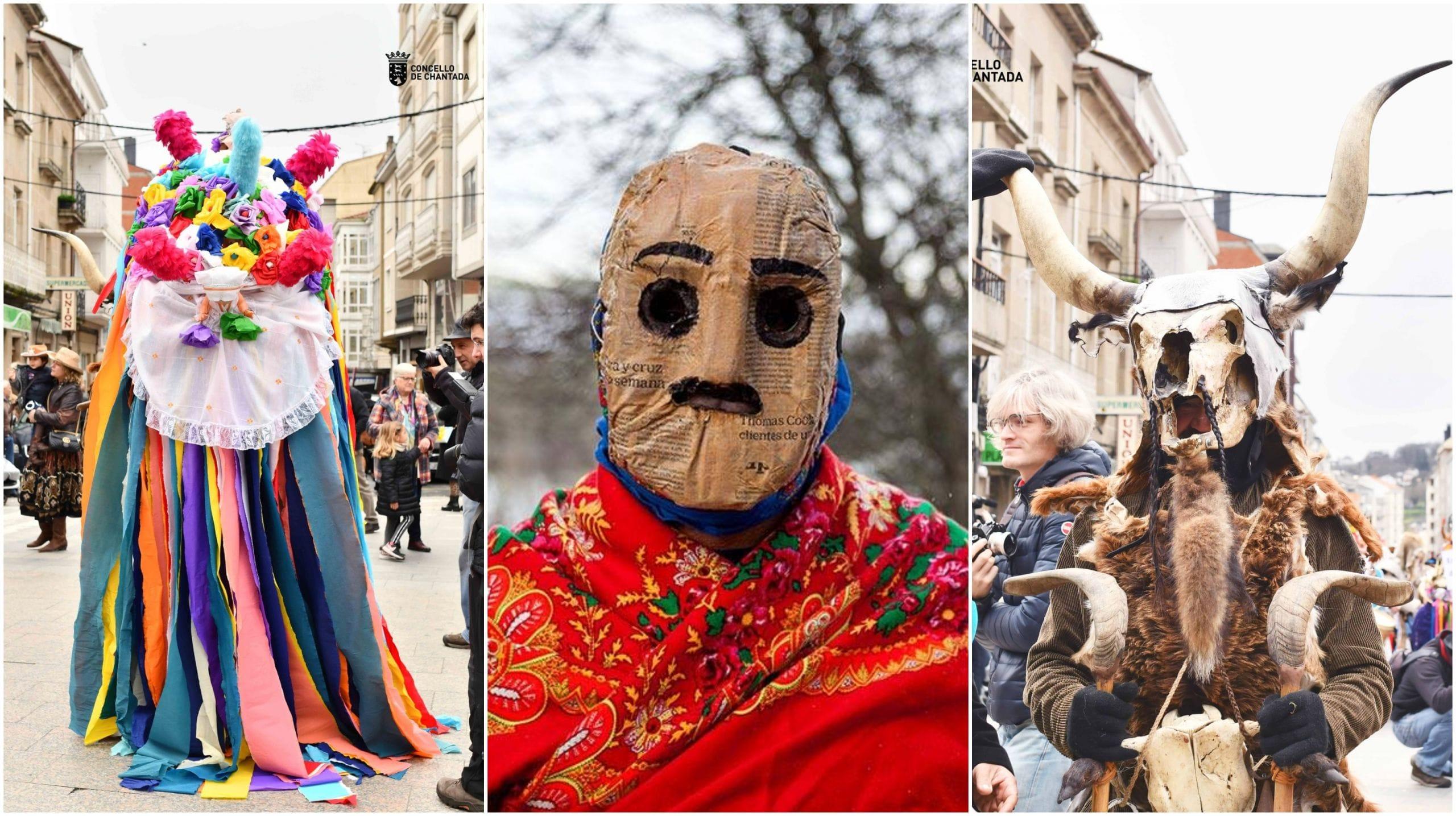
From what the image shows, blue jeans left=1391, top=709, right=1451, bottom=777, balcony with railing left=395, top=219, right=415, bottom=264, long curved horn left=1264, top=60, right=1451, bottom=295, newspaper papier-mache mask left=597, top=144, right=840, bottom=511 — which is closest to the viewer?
newspaper papier-mache mask left=597, top=144, right=840, bottom=511

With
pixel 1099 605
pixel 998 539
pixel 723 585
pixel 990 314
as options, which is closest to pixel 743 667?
pixel 723 585

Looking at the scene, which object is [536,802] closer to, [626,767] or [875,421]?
[626,767]

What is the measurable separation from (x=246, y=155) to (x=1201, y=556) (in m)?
2.78

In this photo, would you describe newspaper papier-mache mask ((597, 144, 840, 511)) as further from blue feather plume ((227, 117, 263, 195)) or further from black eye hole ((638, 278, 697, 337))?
blue feather plume ((227, 117, 263, 195))

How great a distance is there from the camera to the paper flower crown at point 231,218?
3467 mm

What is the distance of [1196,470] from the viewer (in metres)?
2.96

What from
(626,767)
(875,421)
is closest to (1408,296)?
(875,421)

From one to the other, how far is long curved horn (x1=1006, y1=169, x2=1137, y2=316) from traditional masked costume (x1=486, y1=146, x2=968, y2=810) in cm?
112

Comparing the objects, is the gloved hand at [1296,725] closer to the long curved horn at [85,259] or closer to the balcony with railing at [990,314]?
the balcony with railing at [990,314]

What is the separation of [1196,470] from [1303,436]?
0.30 meters

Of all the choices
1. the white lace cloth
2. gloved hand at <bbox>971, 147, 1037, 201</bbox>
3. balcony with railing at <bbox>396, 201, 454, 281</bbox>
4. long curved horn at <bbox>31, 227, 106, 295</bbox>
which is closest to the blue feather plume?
the white lace cloth

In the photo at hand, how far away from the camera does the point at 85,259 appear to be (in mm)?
4195

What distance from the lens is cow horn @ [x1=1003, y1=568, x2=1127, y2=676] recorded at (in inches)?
122

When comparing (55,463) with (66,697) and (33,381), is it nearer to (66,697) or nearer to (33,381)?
(33,381)
